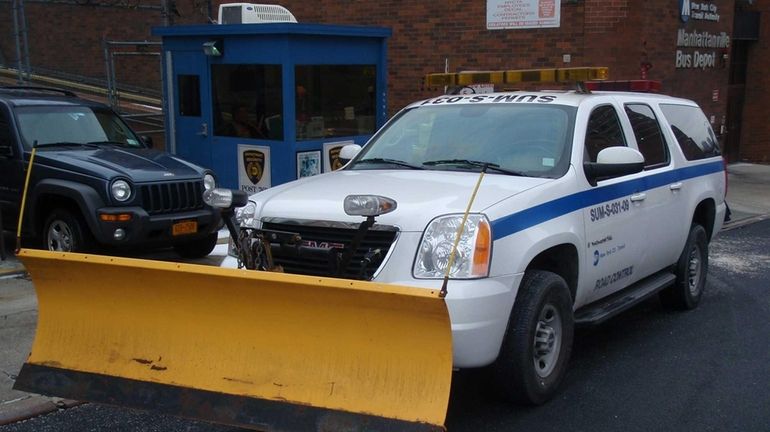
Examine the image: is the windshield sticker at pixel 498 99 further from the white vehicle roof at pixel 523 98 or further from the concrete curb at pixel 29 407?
the concrete curb at pixel 29 407

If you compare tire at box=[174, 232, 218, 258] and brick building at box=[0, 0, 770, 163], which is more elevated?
brick building at box=[0, 0, 770, 163]

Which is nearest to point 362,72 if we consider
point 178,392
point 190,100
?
point 190,100

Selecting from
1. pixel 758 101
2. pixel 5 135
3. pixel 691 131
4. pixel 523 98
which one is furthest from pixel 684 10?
pixel 5 135

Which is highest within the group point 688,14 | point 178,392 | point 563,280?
point 688,14

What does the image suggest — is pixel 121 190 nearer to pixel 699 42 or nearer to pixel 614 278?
pixel 614 278

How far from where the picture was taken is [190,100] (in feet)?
37.2

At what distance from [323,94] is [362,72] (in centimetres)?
85

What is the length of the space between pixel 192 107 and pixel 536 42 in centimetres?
620

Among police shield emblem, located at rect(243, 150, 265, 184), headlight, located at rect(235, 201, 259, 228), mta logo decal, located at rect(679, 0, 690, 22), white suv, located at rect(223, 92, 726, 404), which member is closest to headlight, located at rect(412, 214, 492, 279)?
white suv, located at rect(223, 92, 726, 404)

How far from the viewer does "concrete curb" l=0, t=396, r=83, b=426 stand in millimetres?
4930

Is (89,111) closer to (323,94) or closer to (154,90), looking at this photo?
(323,94)

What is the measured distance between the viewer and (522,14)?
14375mm

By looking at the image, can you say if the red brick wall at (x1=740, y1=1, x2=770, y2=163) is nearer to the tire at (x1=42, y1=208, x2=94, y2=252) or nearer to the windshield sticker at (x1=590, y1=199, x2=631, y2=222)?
the windshield sticker at (x1=590, y1=199, x2=631, y2=222)

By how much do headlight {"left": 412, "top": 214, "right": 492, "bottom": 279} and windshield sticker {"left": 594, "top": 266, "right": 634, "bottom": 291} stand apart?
1.55 m
